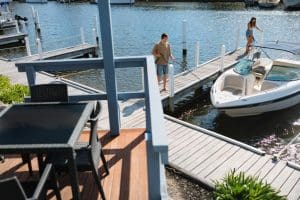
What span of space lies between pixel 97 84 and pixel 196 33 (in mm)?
12085

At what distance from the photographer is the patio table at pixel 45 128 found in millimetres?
3156

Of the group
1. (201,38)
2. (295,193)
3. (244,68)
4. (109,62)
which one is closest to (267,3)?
(201,38)

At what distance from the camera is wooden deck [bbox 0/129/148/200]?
3.98m

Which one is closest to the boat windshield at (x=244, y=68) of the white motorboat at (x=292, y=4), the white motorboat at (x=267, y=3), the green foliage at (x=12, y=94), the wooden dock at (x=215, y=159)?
the wooden dock at (x=215, y=159)

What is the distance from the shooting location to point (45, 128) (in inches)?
138

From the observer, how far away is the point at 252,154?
20.9 ft

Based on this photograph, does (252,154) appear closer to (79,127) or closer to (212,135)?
(212,135)

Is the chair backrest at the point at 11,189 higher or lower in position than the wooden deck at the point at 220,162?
higher

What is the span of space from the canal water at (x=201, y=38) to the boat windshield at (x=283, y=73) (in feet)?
3.73

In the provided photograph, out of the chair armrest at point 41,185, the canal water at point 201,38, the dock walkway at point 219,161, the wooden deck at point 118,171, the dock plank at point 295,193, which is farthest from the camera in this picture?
the canal water at point 201,38

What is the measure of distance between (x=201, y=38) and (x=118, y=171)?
18.9 meters

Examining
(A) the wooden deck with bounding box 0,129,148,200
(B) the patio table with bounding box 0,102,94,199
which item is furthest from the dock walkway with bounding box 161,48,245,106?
(B) the patio table with bounding box 0,102,94,199

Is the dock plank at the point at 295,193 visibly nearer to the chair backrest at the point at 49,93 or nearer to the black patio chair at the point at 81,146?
the black patio chair at the point at 81,146

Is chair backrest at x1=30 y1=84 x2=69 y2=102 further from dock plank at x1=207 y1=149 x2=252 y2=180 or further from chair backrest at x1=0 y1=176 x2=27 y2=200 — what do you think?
Answer: dock plank at x1=207 y1=149 x2=252 y2=180
